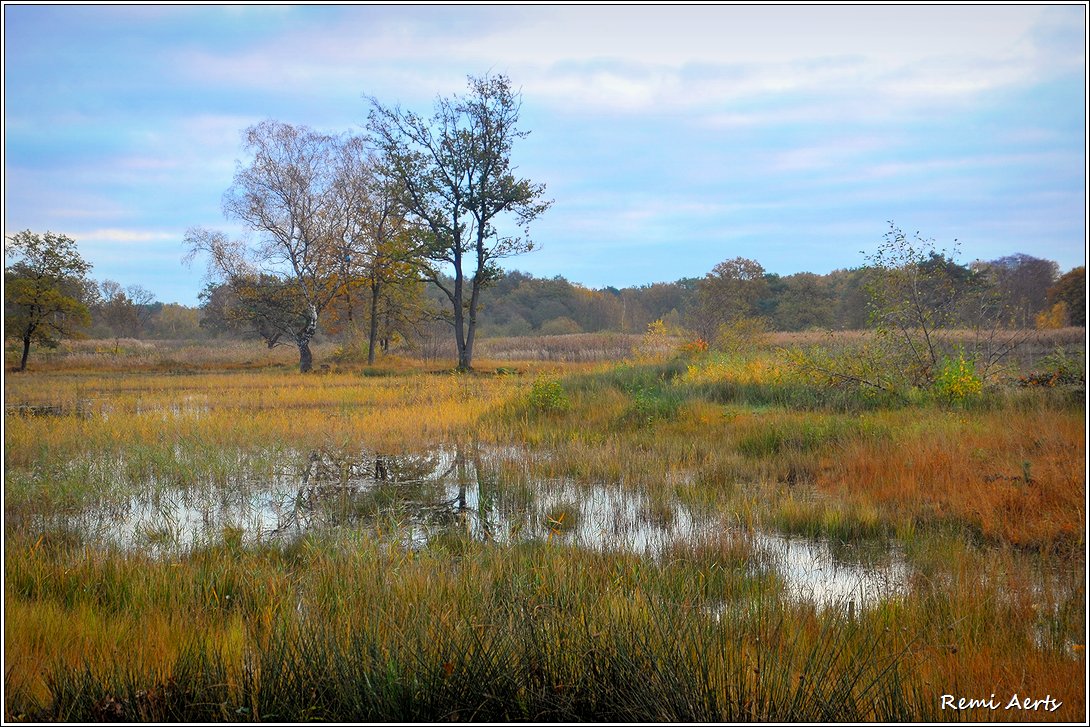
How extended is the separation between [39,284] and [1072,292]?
27.2 feet

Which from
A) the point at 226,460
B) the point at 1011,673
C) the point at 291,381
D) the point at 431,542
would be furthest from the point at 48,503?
the point at 291,381

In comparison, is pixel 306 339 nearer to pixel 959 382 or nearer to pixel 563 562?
pixel 959 382

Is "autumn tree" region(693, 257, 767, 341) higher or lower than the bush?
higher

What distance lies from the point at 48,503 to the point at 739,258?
35.6m

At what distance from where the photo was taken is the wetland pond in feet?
18.5

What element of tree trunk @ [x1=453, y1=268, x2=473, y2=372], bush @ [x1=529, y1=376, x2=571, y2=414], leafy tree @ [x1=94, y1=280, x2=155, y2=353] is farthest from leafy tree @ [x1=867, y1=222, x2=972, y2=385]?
tree trunk @ [x1=453, y1=268, x2=473, y2=372]

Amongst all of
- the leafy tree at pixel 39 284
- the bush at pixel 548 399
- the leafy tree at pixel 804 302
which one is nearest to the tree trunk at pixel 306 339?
the bush at pixel 548 399

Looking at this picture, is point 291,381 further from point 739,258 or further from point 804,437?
point 739,258

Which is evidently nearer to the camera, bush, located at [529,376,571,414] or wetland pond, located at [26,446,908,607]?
wetland pond, located at [26,446,908,607]

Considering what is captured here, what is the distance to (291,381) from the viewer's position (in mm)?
23453

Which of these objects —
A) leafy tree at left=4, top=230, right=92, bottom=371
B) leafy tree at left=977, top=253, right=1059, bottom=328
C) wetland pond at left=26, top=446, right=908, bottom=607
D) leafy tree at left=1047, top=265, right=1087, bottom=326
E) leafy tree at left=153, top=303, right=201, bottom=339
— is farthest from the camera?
leafy tree at left=153, top=303, right=201, bottom=339

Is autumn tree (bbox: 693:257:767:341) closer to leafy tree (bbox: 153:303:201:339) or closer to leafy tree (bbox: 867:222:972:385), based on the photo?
leafy tree (bbox: 867:222:972:385)

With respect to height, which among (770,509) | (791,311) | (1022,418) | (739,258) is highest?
(739,258)

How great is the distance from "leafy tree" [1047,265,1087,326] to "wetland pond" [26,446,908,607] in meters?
2.40
